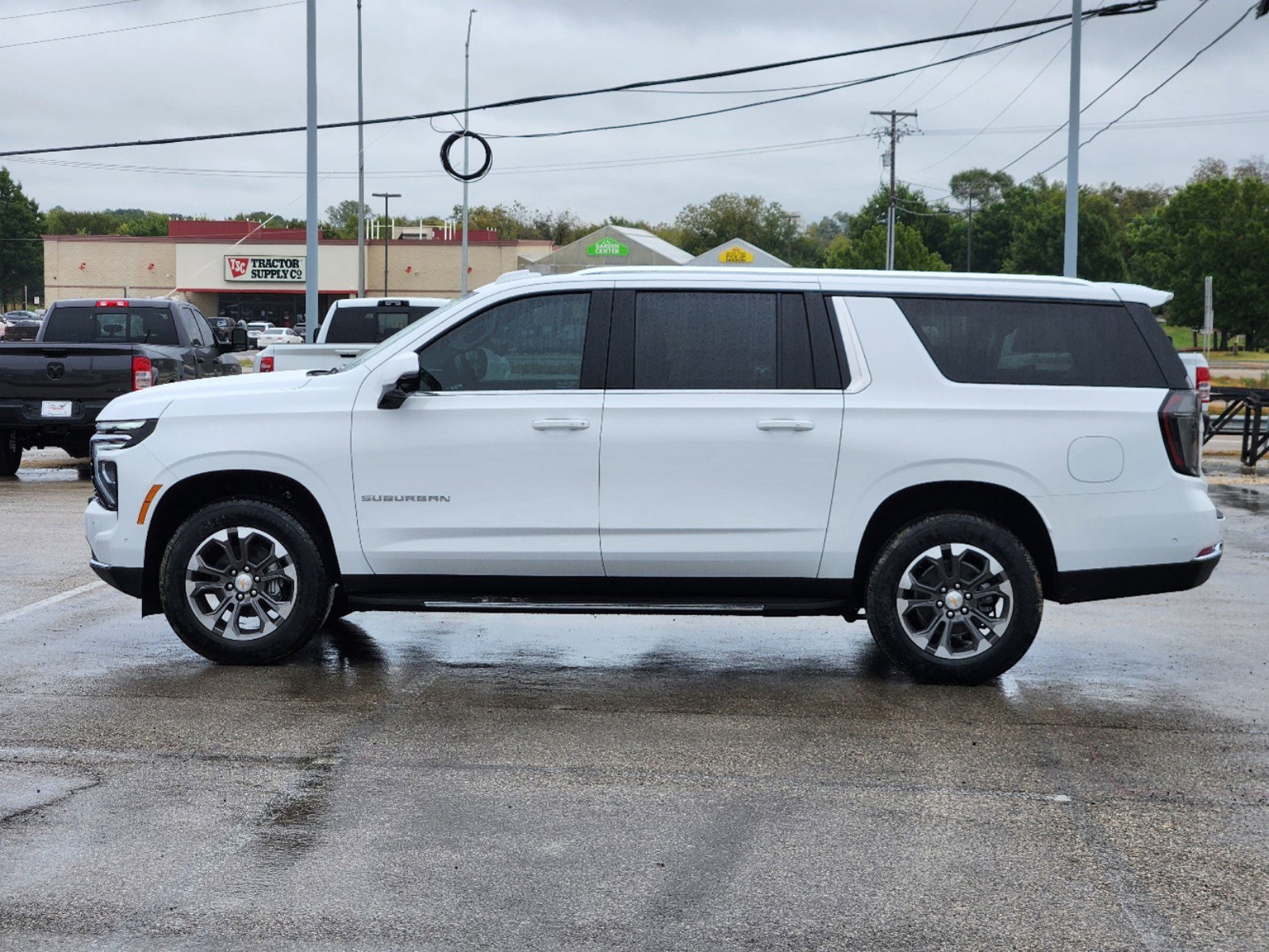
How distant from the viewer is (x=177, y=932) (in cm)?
411

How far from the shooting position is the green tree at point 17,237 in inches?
5276

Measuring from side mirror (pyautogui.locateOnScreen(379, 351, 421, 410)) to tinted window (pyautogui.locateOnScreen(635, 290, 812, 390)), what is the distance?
1075 millimetres

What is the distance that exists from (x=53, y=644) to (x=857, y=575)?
432 centimetres

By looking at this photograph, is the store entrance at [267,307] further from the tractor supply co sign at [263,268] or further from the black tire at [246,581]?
the black tire at [246,581]

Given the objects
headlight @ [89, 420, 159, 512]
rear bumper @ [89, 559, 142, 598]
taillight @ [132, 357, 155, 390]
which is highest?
taillight @ [132, 357, 155, 390]

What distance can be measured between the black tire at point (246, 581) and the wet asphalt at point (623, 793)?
0.20m

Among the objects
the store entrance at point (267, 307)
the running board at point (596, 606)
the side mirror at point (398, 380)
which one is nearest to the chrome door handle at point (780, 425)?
the running board at point (596, 606)

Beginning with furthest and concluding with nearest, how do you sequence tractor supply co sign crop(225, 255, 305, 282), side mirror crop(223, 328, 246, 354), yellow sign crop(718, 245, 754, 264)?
1. tractor supply co sign crop(225, 255, 305, 282)
2. yellow sign crop(718, 245, 754, 264)
3. side mirror crop(223, 328, 246, 354)

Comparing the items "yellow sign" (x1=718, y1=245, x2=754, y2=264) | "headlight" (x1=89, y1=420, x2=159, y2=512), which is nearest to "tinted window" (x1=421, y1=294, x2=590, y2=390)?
"headlight" (x1=89, y1=420, x2=159, y2=512)

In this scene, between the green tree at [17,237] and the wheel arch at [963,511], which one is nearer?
the wheel arch at [963,511]

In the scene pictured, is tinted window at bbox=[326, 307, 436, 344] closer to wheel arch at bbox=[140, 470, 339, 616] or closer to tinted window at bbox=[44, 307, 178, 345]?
tinted window at bbox=[44, 307, 178, 345]

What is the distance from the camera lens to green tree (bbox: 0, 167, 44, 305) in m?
134

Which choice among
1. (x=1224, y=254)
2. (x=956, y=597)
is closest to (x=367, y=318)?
(x=956, y=597)

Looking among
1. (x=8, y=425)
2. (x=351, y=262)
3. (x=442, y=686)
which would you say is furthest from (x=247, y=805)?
(x=351, y=262)
